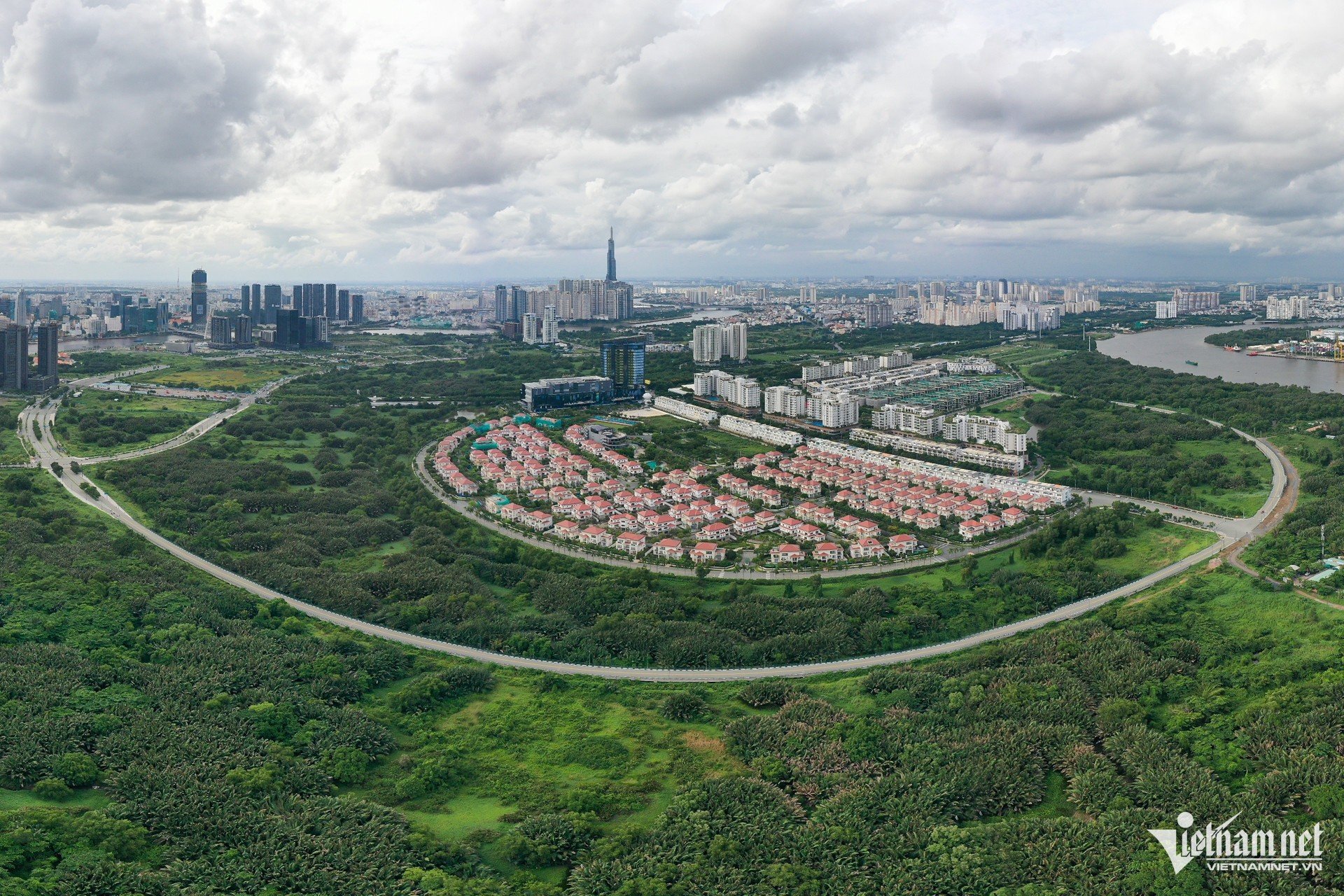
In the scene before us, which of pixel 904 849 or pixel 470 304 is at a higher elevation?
pixel 470 304

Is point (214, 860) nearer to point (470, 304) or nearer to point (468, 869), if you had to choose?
point (468, 869)

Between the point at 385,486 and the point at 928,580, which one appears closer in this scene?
the point at 928,580

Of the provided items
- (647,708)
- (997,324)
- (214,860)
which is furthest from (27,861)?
(997,324)

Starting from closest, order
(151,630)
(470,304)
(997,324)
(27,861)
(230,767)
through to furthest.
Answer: (27,861) < (230,767) < (151,630) < (997,324) < (470,304)

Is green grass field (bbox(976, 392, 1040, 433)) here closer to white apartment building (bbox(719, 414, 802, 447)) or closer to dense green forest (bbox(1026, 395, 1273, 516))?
dense green forest (bbox(1026, 395, 1273, 516))

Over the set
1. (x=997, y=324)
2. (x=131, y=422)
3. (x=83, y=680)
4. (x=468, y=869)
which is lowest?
(x=468, y=869)

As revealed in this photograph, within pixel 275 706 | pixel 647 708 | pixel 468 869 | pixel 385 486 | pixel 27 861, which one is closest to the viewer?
pixel 27 861

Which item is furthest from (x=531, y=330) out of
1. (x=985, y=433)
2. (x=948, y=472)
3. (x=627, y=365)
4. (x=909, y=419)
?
(x=948, y=472)
